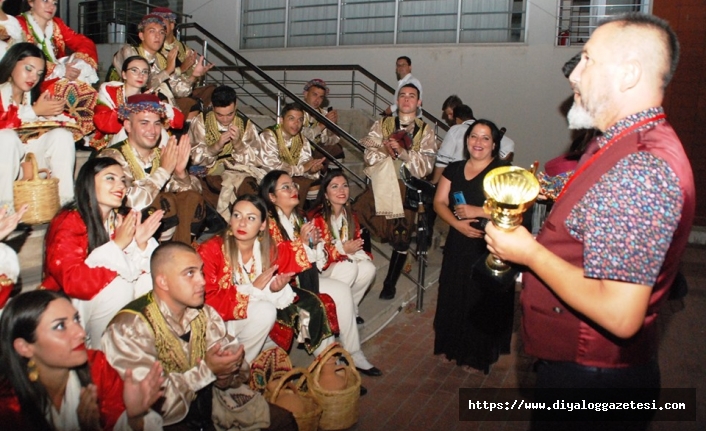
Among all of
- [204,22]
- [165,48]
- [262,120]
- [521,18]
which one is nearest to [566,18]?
[521,18]

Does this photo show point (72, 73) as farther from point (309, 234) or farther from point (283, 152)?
point (309, 234)

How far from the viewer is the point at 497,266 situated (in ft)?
6.20

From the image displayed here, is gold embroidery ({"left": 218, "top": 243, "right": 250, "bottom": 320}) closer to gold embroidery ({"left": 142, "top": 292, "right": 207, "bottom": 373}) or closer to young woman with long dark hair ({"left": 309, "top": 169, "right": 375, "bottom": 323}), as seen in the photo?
gold embroidery ({"left": 142, "top": 292, "right": 207, "bottom": 373})

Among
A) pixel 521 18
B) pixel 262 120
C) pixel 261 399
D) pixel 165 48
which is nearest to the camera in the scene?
pixel 261 399

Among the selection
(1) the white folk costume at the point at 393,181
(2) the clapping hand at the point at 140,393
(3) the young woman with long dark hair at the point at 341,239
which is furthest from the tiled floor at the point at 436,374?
(2) the clapping hand at the point at 140,393

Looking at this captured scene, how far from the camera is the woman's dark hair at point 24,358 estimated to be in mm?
2297

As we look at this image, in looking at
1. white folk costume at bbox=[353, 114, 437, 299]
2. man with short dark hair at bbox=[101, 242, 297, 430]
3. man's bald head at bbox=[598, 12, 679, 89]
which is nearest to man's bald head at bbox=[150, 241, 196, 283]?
man with short dark hair at bbox=[101, 242, 297, 430]

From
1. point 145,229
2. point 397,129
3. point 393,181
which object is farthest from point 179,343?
point 397,129

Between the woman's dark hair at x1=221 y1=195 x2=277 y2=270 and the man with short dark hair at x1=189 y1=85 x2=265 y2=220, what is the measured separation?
1.53 meters

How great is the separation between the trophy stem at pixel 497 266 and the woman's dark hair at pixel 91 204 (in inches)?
97.9

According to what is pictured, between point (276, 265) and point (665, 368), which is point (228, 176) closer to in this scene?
point (276, 265)

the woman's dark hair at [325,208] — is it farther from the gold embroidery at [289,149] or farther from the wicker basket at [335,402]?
the wicker basket at [335,402]

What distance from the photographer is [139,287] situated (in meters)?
3.54

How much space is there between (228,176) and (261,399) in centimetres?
302
